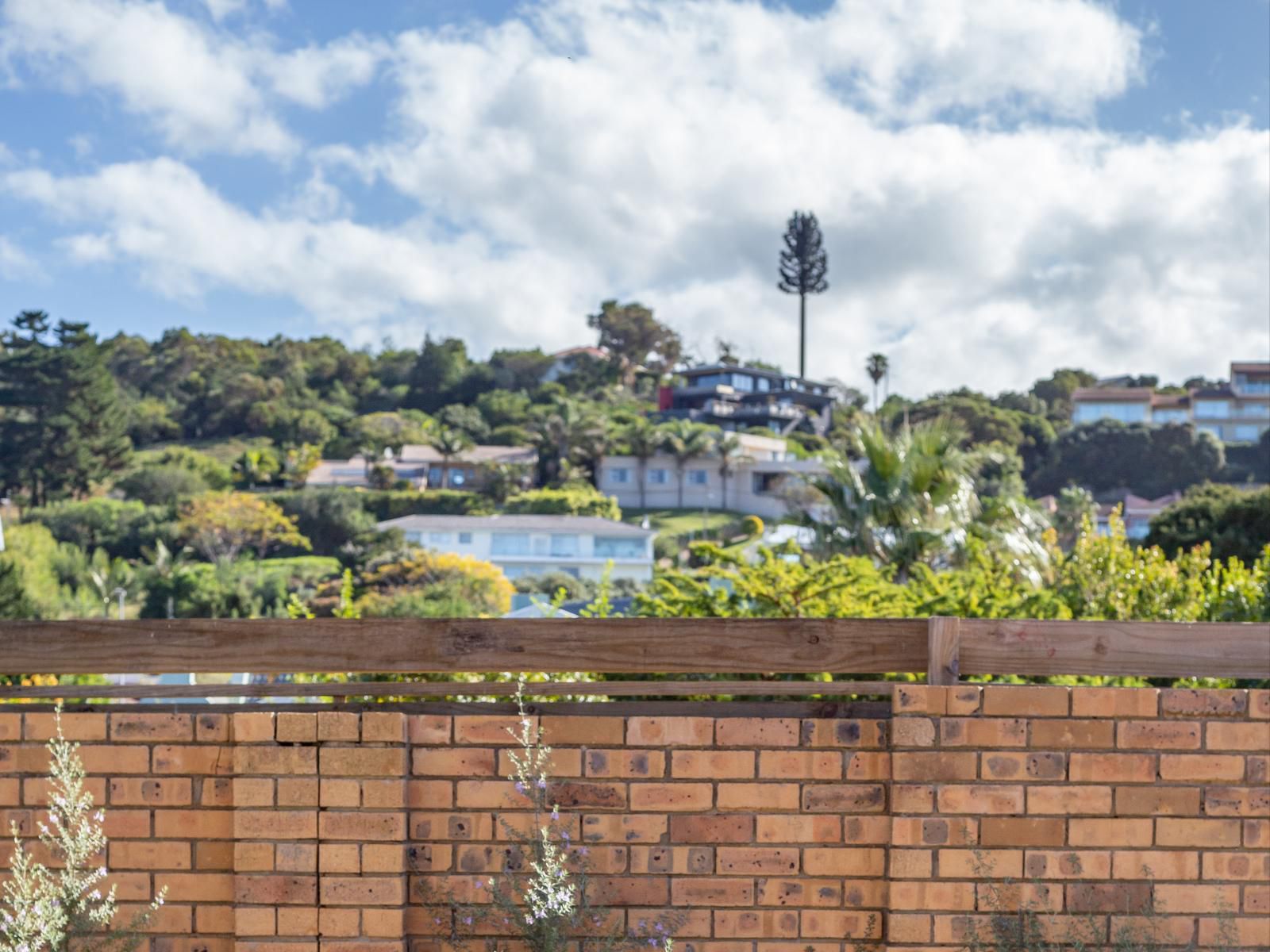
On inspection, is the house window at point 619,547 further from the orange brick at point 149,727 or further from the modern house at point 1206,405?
the orange brick at point 149,727

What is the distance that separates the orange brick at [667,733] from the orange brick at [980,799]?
61 cm

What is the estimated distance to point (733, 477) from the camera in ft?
227

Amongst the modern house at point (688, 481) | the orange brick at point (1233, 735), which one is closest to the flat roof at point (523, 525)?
the modern house at point (688, 481)

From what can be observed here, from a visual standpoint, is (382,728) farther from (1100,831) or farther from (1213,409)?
(1213,409)

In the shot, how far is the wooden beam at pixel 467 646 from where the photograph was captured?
3.01 m

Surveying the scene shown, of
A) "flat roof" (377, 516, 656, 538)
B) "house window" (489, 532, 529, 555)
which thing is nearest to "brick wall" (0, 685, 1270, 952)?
"flat roof" (377, 516, 656, 538)

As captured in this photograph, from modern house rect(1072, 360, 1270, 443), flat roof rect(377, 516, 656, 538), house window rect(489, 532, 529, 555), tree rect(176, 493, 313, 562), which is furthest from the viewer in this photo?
modern house rect(1072, 360, 1270, 443)

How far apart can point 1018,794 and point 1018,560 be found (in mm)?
8304

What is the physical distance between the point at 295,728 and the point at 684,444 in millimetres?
65594

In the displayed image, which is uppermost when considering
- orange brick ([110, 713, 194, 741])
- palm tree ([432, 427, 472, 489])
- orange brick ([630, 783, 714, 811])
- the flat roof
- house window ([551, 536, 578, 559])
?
palm tree ([432, 427, 472, 489])

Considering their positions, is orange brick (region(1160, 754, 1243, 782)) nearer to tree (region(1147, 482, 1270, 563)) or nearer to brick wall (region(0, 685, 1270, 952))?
brick wall (region(0, 685, 1270, 952))

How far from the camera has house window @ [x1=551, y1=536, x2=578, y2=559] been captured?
52688 millimetres

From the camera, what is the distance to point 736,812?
2986mm

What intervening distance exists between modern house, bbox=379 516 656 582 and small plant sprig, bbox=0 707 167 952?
48.3 m
